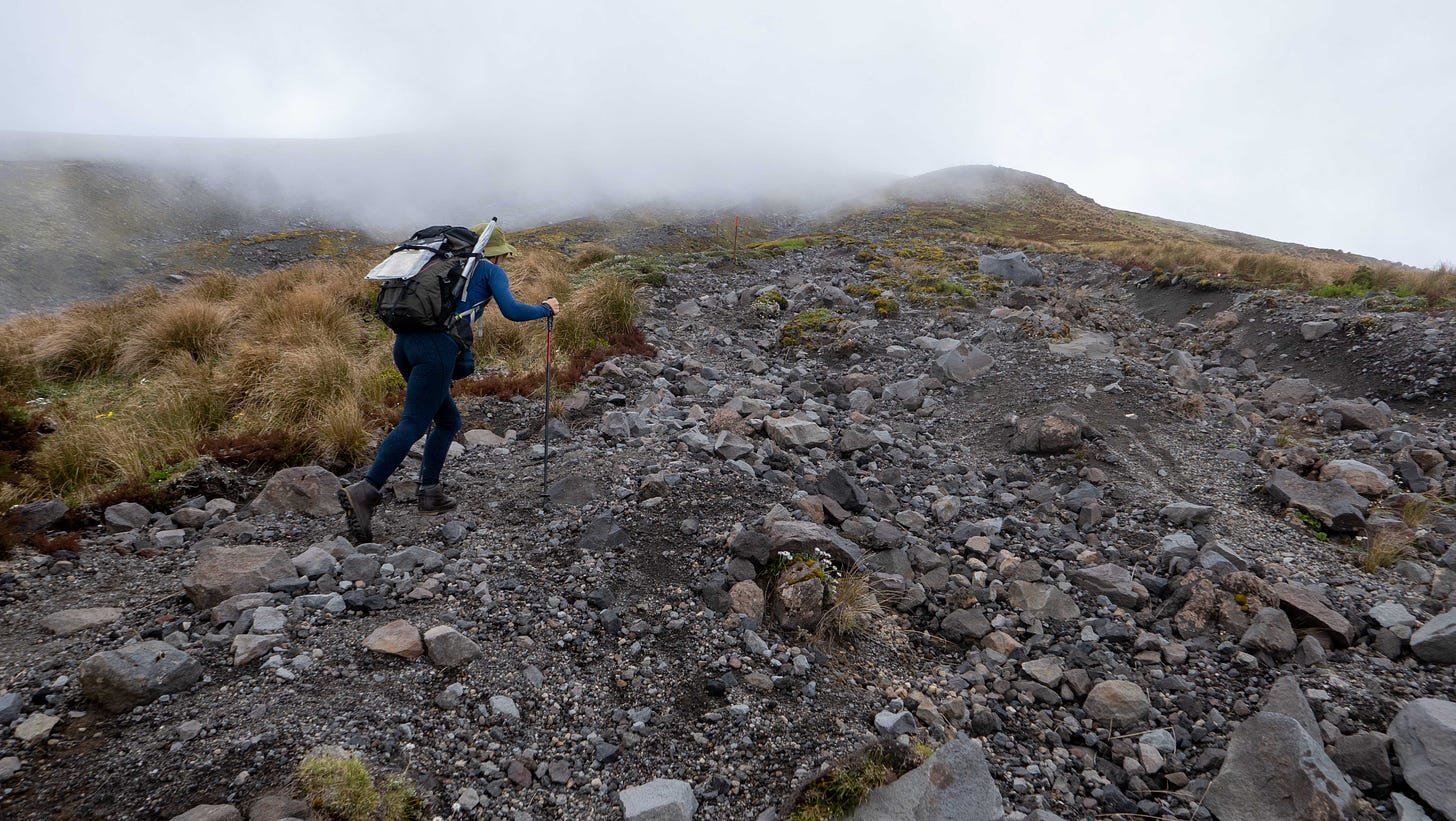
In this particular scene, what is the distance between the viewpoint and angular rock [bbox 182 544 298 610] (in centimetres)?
405

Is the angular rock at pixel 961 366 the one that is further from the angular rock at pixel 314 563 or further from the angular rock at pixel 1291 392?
the angular rock at pixel 314 563

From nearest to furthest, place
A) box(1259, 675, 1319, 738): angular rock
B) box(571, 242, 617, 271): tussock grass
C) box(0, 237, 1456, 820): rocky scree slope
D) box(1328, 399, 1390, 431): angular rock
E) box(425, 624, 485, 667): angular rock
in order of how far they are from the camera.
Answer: box(0, 237, 1456, 820): rocky scree slope → box(1259, 675, 1319, 738): angular rock → box(425, 624, 485, 667): angular rock → box(1328, 399, 1390, 431): angular rock → box(571, 242, 617, 271): tussock grass

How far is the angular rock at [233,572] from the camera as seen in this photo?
405cm

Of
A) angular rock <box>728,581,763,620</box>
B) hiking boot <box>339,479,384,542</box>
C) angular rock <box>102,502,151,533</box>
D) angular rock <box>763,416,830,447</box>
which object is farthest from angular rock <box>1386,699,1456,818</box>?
angular rock <box>102,502,151,533</box>

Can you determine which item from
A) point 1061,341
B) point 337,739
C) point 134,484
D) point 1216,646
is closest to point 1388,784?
point 1216,646

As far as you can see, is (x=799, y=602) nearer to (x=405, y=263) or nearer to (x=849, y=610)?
(x=849, y=610)

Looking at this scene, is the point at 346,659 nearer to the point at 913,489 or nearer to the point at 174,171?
the point at 913,489

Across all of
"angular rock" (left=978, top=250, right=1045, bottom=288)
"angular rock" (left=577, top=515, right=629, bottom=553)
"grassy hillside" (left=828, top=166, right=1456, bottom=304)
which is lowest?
"angular rock" (left=577, top=515, right=629, bottom=553)

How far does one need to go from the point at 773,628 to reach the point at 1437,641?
427cm

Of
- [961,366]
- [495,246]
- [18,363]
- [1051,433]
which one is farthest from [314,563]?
[18,363]

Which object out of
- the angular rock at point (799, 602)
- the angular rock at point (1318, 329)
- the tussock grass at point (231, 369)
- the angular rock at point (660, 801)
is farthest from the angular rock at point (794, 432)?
the angular rock at point (1318, 329)

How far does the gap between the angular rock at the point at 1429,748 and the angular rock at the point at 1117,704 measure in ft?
3.62

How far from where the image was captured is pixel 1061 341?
35.2 ft

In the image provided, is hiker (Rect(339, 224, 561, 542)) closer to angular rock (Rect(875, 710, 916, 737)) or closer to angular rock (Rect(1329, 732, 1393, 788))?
angular rock (Rect(875, 710, 916, 737))
